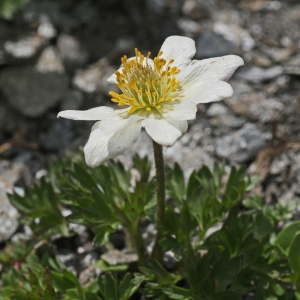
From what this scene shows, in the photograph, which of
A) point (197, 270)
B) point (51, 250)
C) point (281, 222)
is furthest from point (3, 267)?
point (281, 222)

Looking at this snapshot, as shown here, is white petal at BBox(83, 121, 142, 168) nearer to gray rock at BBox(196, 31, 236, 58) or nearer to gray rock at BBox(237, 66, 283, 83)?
gray rock at BBox(237, 66, 283, 83)

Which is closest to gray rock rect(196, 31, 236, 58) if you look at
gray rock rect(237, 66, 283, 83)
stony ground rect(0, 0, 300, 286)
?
stony ground rect(0, 0, 300, 286)

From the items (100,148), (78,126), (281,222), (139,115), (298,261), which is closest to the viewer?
(100,148)

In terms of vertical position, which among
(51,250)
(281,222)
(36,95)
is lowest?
(281,222)

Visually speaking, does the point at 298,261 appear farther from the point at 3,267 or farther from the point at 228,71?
the point at 3,267

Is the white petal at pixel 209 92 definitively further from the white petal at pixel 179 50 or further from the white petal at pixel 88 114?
the white petal at pixel 88 114

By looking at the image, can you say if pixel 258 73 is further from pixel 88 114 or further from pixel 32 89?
pixel 88 114

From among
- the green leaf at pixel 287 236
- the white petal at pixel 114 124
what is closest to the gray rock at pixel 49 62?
the white petal at pixel 114 124
